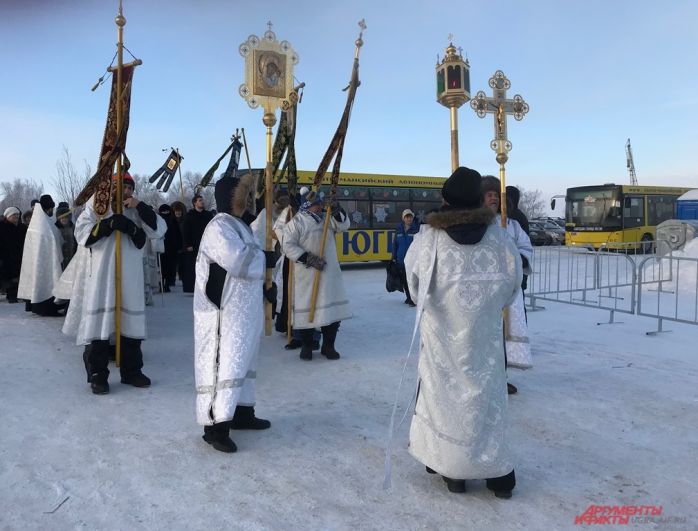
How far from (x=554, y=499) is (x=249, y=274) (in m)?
2.11

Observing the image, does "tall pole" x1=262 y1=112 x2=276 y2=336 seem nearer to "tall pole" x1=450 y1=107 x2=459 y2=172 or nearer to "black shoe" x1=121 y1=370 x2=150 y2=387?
"black shoe" x1=121 y1=370 x2=150 y2=387

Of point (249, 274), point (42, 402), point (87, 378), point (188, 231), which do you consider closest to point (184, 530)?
point (249, 274)

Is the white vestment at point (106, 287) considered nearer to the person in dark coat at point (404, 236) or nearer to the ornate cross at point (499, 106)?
the ornate cross at point (499, 106)

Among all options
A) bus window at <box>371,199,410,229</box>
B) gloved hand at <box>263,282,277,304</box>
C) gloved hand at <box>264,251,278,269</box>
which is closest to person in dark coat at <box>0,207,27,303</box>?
gloved hand at <box>263,282,277,304</box>

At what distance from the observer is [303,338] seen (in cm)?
613

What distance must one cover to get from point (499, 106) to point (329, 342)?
293cm

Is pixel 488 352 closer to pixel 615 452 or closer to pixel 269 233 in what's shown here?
pixel 615 452

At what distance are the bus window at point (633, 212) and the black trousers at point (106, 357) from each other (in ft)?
74.5

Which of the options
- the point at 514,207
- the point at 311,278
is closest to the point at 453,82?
the point at 514,207

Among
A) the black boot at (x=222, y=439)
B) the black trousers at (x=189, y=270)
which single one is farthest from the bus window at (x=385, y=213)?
the black boot at (x=222, y=439)


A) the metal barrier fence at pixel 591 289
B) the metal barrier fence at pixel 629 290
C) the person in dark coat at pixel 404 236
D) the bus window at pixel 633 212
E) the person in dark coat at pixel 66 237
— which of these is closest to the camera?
the person in dark coat at pixel 66 237

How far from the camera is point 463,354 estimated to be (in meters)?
3.03

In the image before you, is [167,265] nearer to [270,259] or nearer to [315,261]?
[315,261]

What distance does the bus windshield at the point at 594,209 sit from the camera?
23688 millimetres
